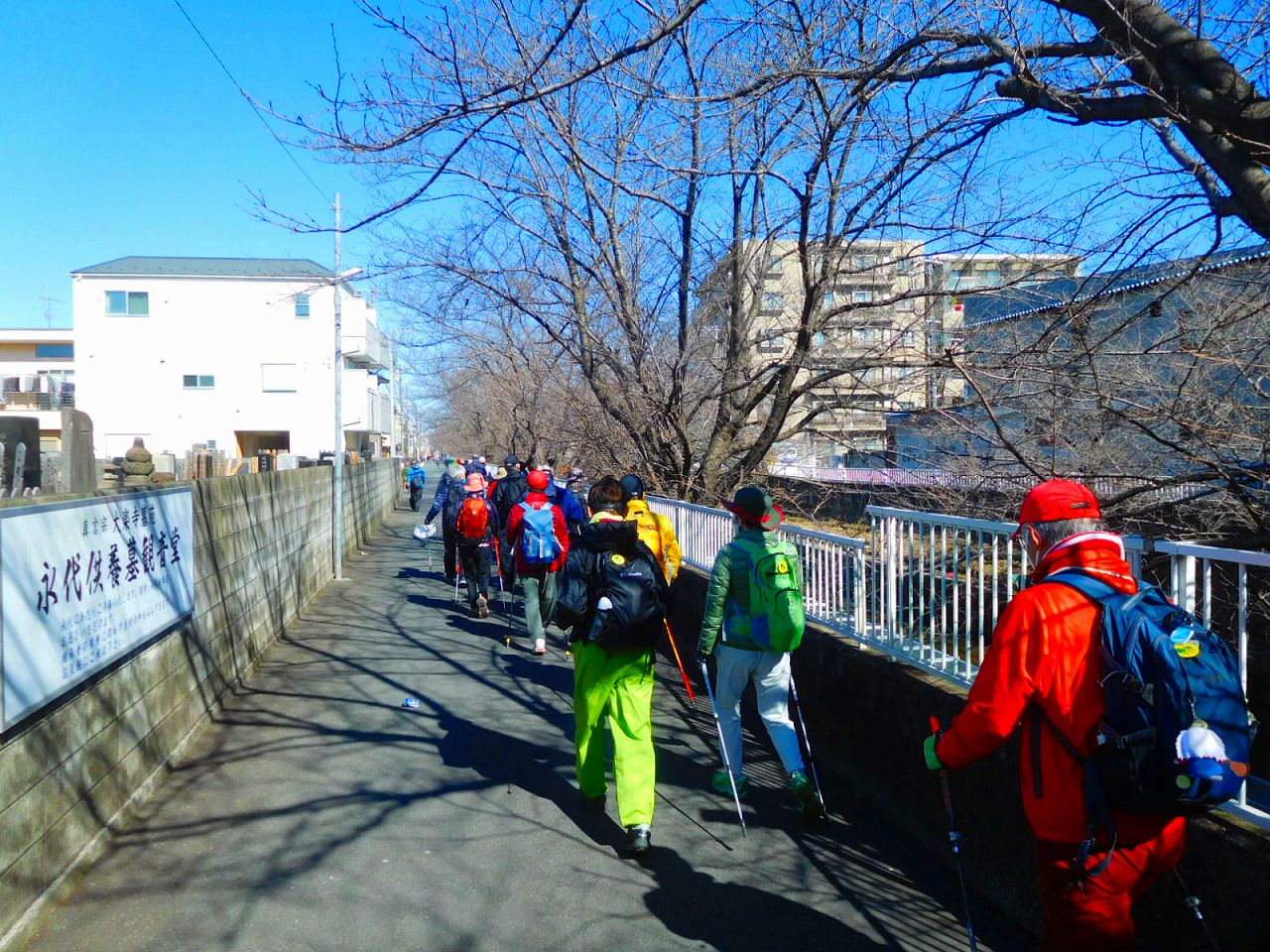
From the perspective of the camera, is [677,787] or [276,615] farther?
[276,615]

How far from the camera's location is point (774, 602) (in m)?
5.61

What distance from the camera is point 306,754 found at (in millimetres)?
6621

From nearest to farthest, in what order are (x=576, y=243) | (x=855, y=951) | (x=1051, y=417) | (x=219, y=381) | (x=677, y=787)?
(x=855, y=951), (x=677, y=787), (x=1051, y=417), (x=576, y=243), (x=219, y=381)

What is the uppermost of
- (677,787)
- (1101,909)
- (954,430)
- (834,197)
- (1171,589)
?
(834,197)

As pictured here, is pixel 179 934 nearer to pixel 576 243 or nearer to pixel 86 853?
pixel 86 853

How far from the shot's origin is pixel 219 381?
1737 inches

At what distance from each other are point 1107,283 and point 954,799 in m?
3.00

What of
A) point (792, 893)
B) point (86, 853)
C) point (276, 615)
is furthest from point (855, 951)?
point (276, 615)

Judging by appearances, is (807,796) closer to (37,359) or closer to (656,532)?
(656,532)

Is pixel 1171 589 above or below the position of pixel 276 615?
above

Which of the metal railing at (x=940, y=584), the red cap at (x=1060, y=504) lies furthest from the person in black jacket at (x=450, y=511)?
the red cap at (x=1060, y=504)

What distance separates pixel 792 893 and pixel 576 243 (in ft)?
33.5

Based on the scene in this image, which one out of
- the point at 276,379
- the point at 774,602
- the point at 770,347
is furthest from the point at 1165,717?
the point at 276,379

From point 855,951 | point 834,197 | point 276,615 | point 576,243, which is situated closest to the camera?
point 855,951
